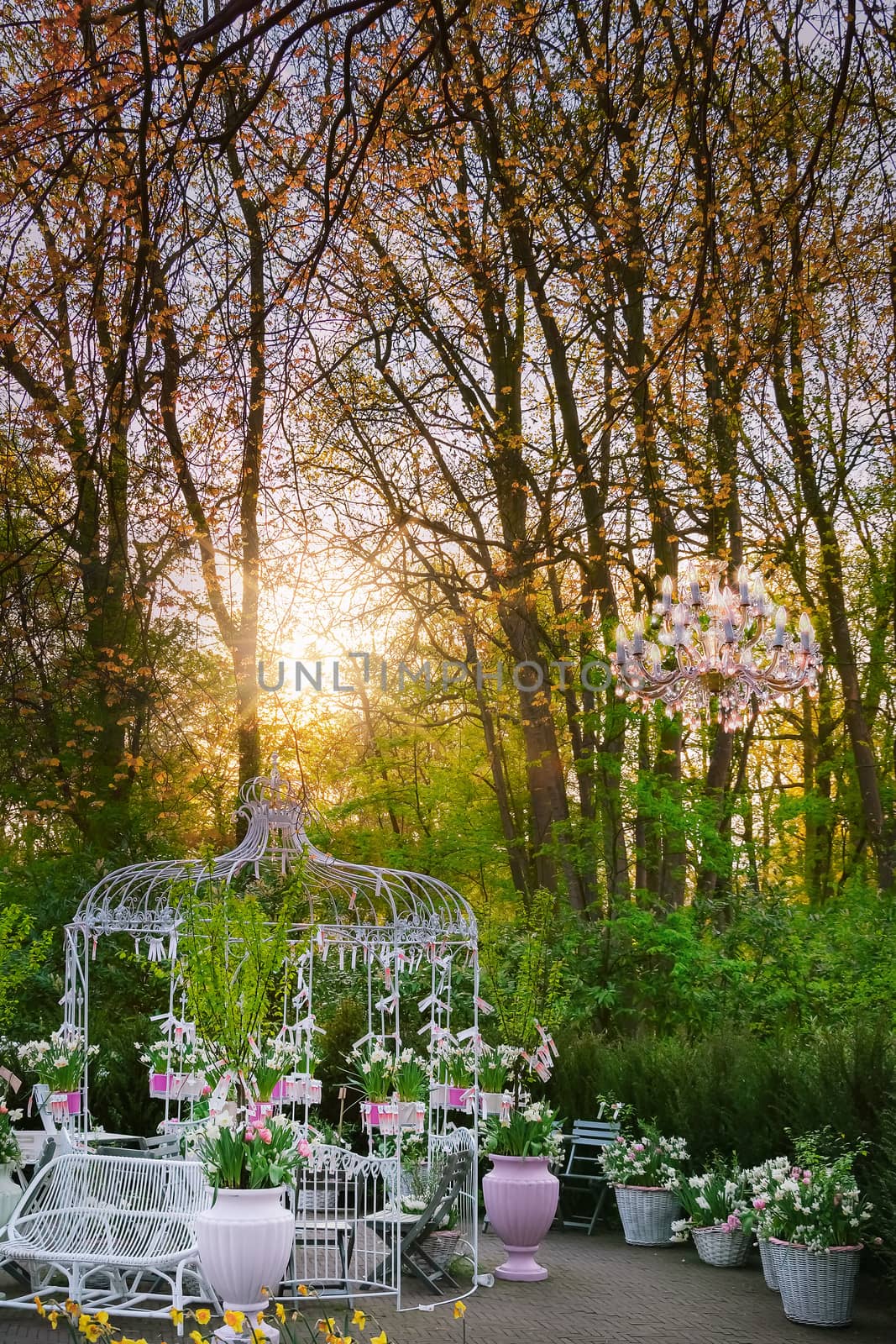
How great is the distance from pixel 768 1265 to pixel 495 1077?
2.12 meters

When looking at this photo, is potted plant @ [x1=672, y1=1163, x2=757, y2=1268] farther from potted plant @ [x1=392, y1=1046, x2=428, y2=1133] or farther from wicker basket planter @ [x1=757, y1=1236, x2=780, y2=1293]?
potted plant @ [x1=392, y1=1046, x2=428, y2=1133]

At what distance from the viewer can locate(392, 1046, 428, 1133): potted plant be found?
7.91m

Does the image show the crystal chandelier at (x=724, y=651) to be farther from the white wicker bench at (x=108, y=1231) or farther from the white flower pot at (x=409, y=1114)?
the white wicker bench at (x=108, y=1231)

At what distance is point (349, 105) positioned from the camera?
9.78ft

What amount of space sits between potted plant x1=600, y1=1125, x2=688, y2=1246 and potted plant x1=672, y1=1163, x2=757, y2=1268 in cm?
40

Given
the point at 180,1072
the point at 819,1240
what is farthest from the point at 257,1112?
the point at 819,1240

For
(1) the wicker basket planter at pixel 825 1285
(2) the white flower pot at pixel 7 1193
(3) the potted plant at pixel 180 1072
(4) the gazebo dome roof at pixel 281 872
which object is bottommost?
(1) the wicker basket planter at pixel 825 1285

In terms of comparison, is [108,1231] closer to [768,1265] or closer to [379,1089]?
[379,1089]

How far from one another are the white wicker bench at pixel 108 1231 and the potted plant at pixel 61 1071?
0.92 metres

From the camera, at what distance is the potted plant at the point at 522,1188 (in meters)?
8.45

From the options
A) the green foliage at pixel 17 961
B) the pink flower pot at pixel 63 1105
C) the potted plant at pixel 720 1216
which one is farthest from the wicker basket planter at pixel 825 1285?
the green foliage at pixel 17 961

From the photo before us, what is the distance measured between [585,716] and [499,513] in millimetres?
2860

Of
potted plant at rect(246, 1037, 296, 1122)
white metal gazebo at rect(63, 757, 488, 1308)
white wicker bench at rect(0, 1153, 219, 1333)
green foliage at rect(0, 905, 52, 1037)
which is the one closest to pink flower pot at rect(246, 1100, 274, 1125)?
potted plant at rect(246, 1037, 296, 1122)

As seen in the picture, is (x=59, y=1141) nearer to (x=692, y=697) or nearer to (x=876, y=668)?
(x=692, y=697)
